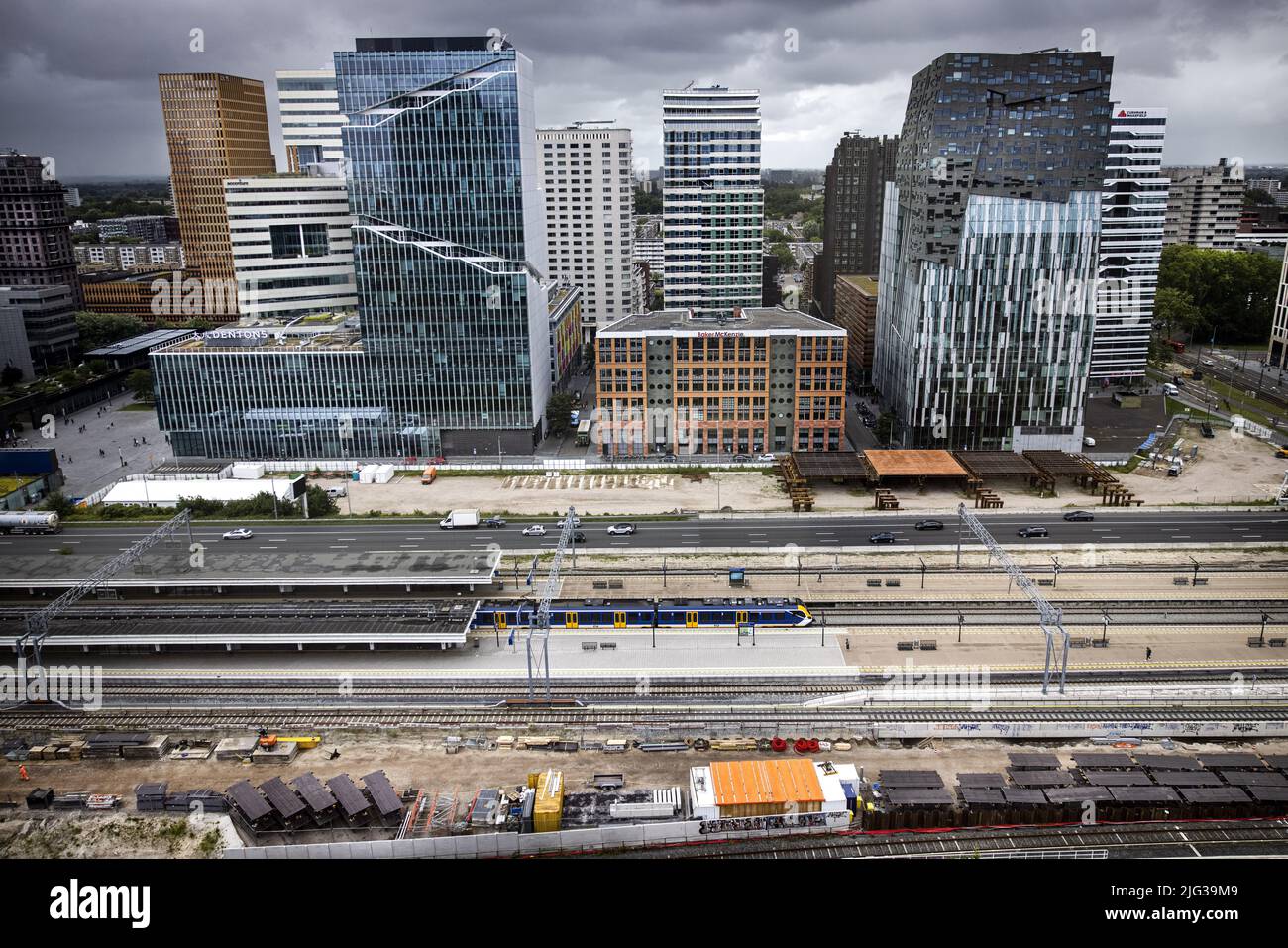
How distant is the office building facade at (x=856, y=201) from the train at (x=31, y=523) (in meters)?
90.8

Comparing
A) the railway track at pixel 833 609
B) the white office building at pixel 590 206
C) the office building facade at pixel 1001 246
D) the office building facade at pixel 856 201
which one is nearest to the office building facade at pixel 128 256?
the white office building at pixel 590 206

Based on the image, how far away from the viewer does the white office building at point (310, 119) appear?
3819 inches

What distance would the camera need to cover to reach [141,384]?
308 ft

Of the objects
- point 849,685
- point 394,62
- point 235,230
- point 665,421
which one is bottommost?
point 849,685

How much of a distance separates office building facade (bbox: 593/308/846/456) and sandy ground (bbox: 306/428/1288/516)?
508 centimetres

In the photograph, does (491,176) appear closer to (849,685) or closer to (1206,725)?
(849,685)

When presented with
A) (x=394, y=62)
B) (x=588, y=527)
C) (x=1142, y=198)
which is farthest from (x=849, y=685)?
(x=1142, y=198)

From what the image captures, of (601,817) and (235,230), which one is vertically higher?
(235,230)

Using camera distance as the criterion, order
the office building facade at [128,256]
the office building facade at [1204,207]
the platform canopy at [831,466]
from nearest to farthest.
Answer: the platform canopy at [831,466] → the office building facade at [1204,207] → the office building facade at [128,256]

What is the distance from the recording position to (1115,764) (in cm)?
3186

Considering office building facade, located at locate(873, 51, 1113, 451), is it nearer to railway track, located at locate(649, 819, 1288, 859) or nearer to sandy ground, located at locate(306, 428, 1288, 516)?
sandy ground, located at locate(306, 428, 1288, 516)

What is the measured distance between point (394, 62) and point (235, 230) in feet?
74.8

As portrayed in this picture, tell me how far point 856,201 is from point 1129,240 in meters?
41.2

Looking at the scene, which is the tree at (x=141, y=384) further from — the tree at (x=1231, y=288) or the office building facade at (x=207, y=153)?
the tree at (x=1231, y=288)
